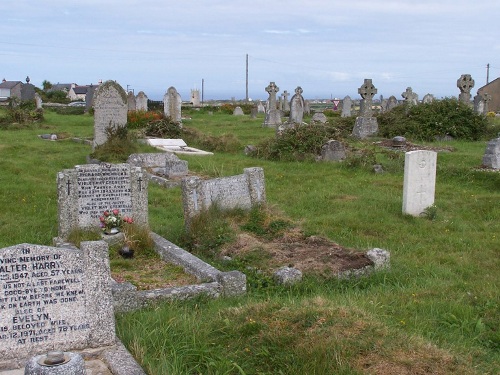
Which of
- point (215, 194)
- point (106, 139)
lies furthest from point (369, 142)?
point (215, 194)

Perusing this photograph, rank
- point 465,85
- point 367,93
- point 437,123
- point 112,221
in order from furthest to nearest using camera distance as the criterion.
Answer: point 465,85
point 367,93
point 437,123
point 112,221

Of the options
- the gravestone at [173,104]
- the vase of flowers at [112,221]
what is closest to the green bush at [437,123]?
the gravestone at [173,104]

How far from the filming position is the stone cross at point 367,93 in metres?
23.7

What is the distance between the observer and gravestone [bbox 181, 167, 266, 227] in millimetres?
9383

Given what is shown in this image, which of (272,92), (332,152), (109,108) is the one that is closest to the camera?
(332,152)

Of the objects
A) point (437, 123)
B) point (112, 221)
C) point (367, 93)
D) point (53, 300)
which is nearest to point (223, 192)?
point (112, 221)

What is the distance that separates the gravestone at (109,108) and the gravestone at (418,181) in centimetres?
1027

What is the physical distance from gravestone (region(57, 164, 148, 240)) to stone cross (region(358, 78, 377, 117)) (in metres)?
15.6

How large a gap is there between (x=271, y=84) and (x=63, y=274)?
2909cm

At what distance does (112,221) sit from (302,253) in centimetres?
281

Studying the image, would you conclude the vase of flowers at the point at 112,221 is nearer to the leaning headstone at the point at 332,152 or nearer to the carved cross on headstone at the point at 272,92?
the leaning headstone at the point at 332,152

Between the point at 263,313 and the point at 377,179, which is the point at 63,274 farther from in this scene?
the point at 377,179

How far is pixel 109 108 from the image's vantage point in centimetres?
1855

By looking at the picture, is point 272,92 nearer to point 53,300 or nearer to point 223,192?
point 223,192
